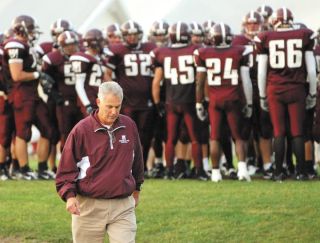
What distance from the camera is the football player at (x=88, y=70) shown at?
12125mm

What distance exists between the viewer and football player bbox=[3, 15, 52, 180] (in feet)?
39.4

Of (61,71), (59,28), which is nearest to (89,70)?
(61,71)

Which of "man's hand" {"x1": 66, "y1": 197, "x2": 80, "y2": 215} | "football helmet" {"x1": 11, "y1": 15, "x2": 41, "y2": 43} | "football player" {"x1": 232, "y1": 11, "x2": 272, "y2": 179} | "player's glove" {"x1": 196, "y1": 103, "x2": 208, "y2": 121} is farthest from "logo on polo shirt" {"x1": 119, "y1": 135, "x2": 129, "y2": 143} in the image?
"football helmet" {"x1": 11, "y1": 15, "x2": 41, "y2": 43}

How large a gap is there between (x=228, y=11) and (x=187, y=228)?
1107 centimetres

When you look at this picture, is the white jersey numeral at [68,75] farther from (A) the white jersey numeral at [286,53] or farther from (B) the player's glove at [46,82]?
(A) the white jersey numeral at [286,53]

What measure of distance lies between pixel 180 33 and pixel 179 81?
62cm

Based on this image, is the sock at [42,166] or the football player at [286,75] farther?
the sock at [42,166]

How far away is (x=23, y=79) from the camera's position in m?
12.1

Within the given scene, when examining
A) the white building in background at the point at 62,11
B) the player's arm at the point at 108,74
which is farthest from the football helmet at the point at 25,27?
the white building in background at the point at 62,11

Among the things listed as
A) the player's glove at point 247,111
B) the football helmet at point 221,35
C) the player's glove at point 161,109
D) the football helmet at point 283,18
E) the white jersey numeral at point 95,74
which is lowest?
the player's glove at point 161,109

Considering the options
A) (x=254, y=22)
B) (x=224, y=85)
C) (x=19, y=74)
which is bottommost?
(x=224, y=85)

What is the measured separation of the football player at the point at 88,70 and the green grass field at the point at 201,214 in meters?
1.45

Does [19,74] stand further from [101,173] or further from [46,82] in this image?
[101,173]

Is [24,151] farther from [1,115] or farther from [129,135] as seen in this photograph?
[129,135]
